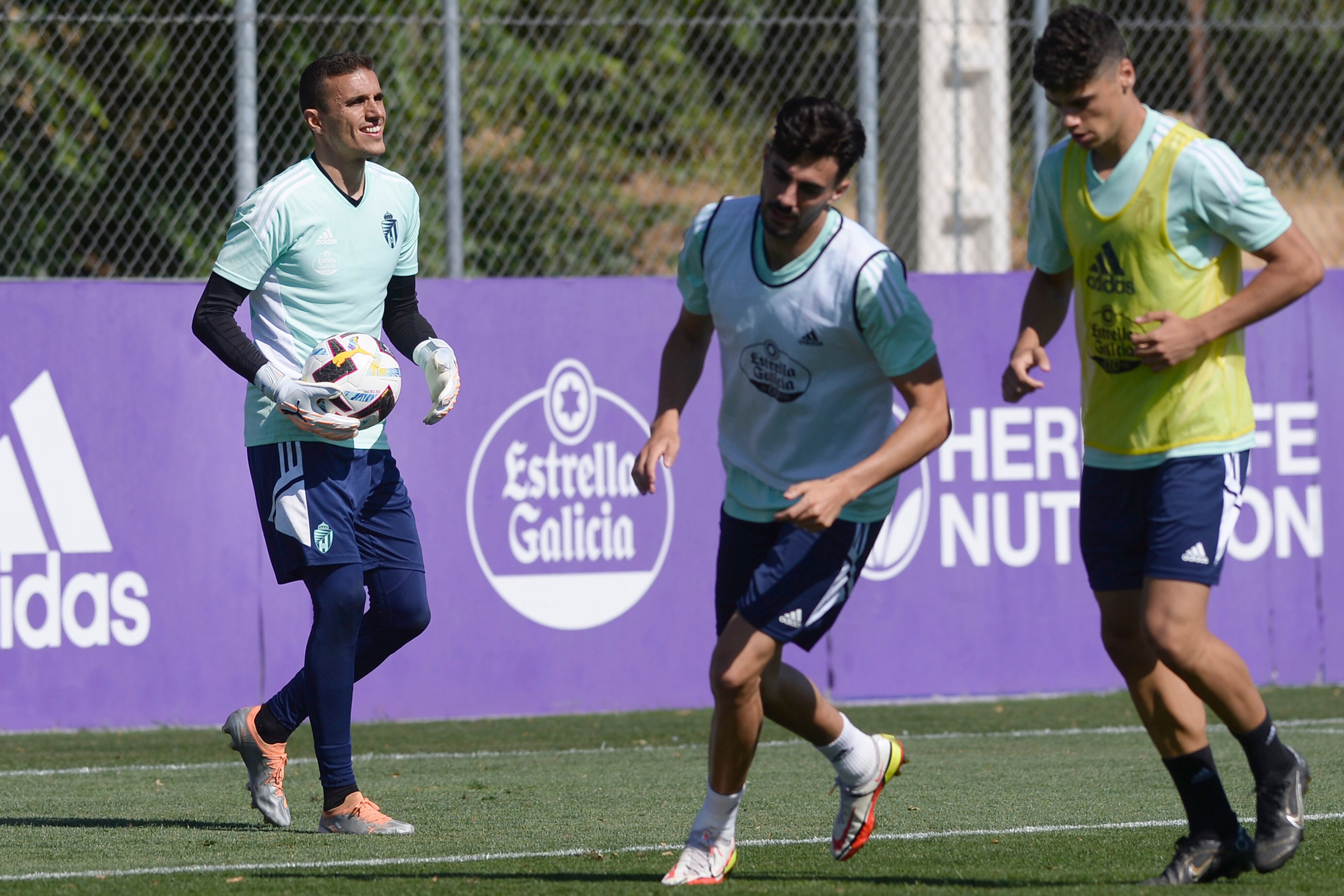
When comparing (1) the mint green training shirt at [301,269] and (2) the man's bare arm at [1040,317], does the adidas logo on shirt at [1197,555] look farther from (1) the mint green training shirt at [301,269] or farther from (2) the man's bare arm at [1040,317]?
(1) the mint green training shirt at [301,269]

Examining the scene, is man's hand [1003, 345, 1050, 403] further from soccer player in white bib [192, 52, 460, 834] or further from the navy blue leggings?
the navy blue leggings

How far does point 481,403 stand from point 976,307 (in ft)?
8.58

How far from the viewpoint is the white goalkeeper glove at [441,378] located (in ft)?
18.9

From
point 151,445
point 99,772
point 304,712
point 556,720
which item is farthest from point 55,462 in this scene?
point 304,712

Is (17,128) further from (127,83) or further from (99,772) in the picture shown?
(99,772)

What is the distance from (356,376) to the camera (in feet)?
18.0

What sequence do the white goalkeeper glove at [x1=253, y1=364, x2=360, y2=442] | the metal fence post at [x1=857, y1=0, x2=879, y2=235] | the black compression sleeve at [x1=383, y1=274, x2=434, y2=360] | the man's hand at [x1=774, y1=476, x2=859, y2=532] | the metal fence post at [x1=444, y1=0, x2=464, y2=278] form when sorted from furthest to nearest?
the metal fence post at [x1=857, y1=0, x2=879, y2=235]
the metal fence post at [x1=444, y1=0, x2=464, y2=278]
the black compression sleeve at [x1=383, y1=274, x2=434, y2=360]
the white goalkeeper glove at [x1=253, y1=364, x2=360, y2=442]
the man's hand at [x1=774, y1=476, x2=859, y2=532]

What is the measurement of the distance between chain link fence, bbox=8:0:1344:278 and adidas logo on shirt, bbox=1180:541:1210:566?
5503 millimetres

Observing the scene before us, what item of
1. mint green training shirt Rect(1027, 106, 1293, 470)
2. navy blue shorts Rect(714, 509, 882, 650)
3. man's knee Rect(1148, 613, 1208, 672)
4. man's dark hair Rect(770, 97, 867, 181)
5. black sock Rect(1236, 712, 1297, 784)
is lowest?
black sock Rect(1236, 712, 1297, 784)

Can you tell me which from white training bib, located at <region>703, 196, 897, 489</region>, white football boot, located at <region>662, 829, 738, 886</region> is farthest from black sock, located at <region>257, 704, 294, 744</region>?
white training bib, located at <region>703, 196, 897, 489</region>

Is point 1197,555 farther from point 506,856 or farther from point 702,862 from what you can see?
point 506,856

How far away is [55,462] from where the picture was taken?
8.52m

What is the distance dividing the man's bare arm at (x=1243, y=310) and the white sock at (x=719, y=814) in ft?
4.71

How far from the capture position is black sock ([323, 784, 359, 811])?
223 inches
